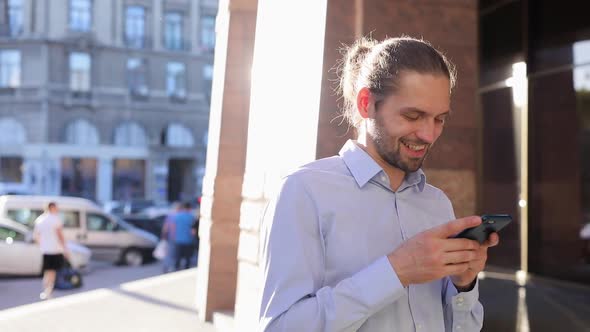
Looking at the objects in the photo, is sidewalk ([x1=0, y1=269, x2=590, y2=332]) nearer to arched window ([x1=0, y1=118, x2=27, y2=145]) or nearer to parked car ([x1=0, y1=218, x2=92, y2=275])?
parked car ([x1=0, y1=218, x2=92, y2=275])

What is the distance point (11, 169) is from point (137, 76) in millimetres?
8990

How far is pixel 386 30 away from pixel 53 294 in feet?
35.0

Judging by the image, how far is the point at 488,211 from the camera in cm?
1445

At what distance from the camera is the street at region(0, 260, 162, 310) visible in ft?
44.5

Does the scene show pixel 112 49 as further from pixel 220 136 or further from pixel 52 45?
pixel 220 136

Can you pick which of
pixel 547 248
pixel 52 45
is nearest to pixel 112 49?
pixel 52 45

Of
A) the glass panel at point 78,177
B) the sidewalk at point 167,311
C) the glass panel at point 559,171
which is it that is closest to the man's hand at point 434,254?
the sidewalk at point 167,311

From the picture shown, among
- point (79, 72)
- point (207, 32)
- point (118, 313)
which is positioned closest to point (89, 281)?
point (118, 313)

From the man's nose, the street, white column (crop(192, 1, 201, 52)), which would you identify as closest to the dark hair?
the man's nose

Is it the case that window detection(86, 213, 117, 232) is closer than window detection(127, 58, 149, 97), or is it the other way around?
window detection(86, 213, 117, 232)

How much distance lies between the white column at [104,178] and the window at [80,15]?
25.4 ft

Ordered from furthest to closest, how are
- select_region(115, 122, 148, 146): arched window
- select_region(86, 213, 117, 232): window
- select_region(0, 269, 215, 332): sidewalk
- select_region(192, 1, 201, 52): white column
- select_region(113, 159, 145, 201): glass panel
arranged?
1. select_region(192, 1, 201, 52): white column
2. select_region(115, 122, 148, 146): arched window
3. select_region(113, 159, 145, 201): glass panel
4. select_region(86, 213, 117, 232): window
5. select_region(0, 269, 215, 332): sidewalk

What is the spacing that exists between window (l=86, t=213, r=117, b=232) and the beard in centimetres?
1851

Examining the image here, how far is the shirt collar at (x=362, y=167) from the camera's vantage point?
6.32 ft
